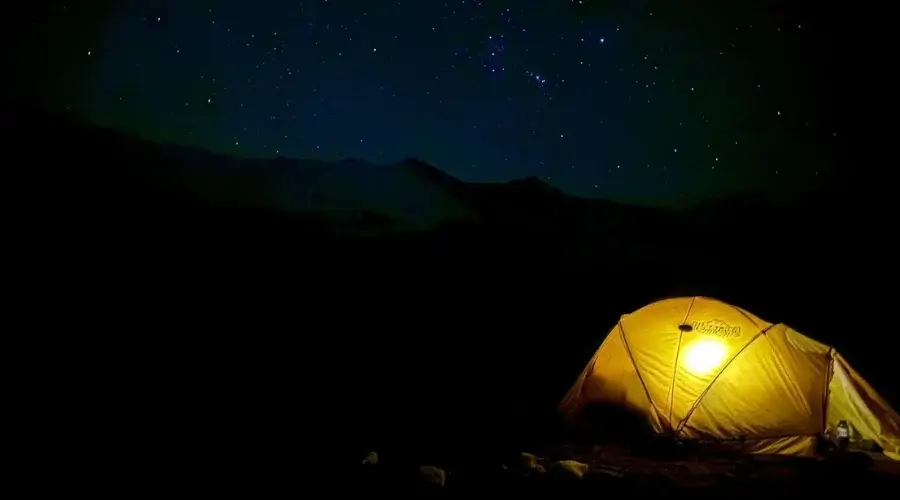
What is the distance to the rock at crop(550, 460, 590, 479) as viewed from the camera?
7.32 metres

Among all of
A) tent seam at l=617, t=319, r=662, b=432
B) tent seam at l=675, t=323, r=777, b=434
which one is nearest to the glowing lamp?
tent seam at l=675, t=323, r=777, b=434

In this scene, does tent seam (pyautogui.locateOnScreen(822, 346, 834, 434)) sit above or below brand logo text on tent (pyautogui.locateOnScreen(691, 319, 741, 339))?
below

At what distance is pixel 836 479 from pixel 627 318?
4148mm

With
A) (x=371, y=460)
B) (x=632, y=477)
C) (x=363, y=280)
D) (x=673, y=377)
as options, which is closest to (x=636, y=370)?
(x=673, y=377)

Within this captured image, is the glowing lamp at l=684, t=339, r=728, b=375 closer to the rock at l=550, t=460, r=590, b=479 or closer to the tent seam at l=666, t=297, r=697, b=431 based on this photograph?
the tent seam at l=666, t=297, r=697, b=431

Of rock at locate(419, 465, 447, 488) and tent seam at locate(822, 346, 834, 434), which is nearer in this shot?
rock at locate(419, 465, 447, 488)

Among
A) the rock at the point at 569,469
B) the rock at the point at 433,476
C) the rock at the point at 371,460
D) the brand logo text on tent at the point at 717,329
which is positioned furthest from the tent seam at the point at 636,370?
the rock at the point at 371,460

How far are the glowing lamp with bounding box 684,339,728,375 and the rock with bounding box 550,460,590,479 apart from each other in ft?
10.5

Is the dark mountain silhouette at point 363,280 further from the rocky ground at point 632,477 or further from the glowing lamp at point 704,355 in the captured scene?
the glowing lamp at point 704,355

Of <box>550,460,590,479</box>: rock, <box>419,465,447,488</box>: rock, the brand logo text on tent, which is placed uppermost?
the brand logo text on tent

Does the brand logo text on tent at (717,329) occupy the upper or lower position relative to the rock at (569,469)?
upper

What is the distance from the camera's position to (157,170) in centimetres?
5728

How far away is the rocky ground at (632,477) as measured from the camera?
6.79 m

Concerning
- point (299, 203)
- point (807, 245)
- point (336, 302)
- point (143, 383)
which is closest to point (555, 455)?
point (143, 383)
